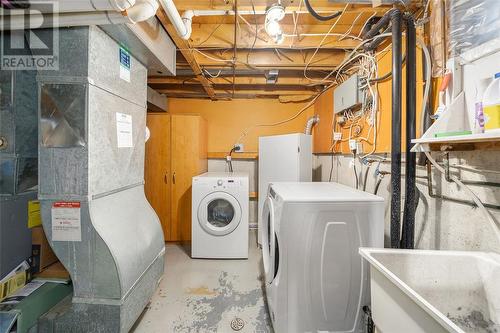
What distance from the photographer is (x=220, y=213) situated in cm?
273

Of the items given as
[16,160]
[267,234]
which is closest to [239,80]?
[267,234]

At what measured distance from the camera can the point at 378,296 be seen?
0.91 meters

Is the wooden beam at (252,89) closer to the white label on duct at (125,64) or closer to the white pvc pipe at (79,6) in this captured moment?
the white label on duct at (125,64)

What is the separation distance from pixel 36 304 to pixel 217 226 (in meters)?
1.62

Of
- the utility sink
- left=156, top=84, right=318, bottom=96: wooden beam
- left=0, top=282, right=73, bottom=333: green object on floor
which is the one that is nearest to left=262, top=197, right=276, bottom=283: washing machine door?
the utility sink

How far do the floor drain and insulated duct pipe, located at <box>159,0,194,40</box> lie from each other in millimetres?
2095

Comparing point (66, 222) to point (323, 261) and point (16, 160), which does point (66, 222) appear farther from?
point (323, 261)

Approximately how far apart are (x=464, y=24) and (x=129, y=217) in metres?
2.26

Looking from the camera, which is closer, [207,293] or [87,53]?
[87,53]

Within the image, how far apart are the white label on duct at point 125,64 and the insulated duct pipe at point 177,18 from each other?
1.49 ft

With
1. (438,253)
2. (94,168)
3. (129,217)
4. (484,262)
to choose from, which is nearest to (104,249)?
(129,217)

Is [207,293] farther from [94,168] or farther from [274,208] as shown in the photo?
[94,168]

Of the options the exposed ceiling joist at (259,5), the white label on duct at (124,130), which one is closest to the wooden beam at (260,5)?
the exposed ceiling joist at (259,5)

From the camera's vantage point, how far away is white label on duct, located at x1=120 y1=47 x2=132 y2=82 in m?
1.54
